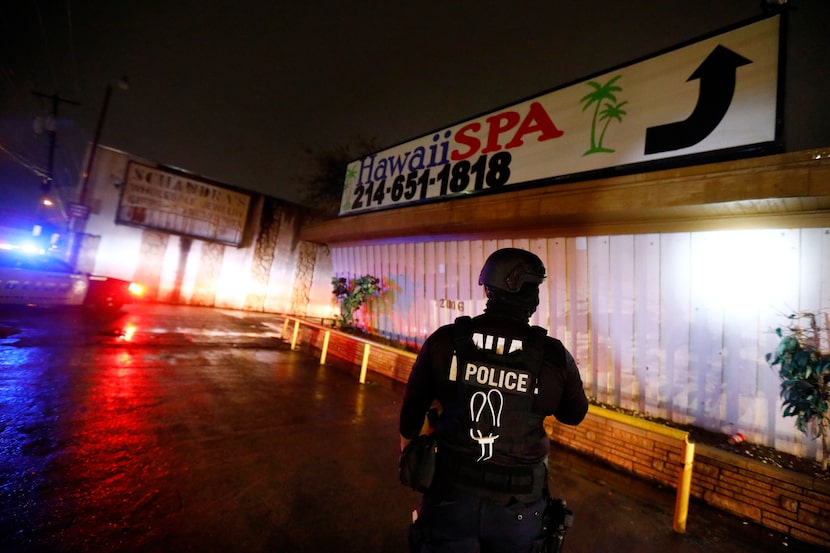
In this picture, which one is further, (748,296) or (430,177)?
(430,177)

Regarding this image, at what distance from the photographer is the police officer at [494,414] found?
4.79 feet

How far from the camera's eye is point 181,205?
15.8m

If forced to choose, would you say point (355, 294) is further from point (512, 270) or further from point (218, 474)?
point (512, 270)

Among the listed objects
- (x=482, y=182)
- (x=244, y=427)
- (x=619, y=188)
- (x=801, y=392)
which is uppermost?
(x=482, y=182)

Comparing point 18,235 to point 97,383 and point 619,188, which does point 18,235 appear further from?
point 619,188

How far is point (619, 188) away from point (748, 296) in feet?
6.07

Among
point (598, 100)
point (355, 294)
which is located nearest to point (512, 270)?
point (598, 100)

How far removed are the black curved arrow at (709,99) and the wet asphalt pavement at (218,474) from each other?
159 inches

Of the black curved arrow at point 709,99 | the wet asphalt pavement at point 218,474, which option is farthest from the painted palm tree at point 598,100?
the wet asphalt pavement at point 218,474

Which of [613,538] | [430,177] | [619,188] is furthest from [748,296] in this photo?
[430,177]

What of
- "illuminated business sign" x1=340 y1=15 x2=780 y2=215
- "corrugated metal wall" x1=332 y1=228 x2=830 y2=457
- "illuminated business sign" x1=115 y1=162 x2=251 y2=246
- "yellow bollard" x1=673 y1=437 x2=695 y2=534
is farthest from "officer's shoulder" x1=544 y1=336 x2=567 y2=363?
"illuminated business sign" x1=115 y1=162 x2=251 y2=246

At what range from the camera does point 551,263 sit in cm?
536

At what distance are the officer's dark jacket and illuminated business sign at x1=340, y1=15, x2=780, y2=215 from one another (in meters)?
3.85

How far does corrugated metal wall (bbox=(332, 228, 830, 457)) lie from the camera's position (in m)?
3.57
